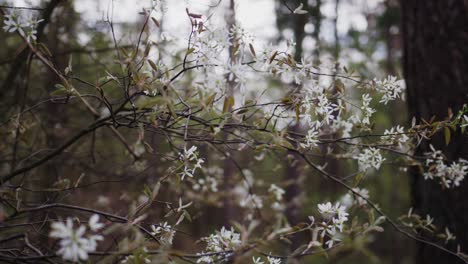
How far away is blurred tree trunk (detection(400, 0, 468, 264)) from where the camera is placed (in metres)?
2.39

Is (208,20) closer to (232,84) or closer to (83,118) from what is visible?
(232,84)

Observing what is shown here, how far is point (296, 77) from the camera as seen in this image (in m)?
1.72

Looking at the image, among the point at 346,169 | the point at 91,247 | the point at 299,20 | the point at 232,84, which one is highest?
the point at 299,20

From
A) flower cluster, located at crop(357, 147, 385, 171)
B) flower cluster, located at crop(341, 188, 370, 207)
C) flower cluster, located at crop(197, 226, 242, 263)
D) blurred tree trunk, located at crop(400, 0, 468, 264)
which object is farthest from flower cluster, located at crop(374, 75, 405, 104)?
flower cluster, located at crop(197, 226, 242, 263)

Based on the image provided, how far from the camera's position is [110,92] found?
362 centimetres

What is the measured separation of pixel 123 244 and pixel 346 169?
9.72 meters

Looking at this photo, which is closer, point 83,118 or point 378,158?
point 378,158

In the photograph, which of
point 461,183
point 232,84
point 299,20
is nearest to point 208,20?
point 232,84

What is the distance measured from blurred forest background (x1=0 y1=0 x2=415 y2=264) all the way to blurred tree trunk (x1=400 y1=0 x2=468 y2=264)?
0.25 metres

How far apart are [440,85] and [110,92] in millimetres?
2696

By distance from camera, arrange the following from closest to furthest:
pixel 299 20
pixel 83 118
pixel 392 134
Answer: pixel 392 134 < pixel 83 118 < pixel 299 20

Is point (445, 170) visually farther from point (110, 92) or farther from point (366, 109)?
point (110, 92)

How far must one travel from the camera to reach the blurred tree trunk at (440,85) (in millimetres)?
2389

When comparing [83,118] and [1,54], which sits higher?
[1,54]
